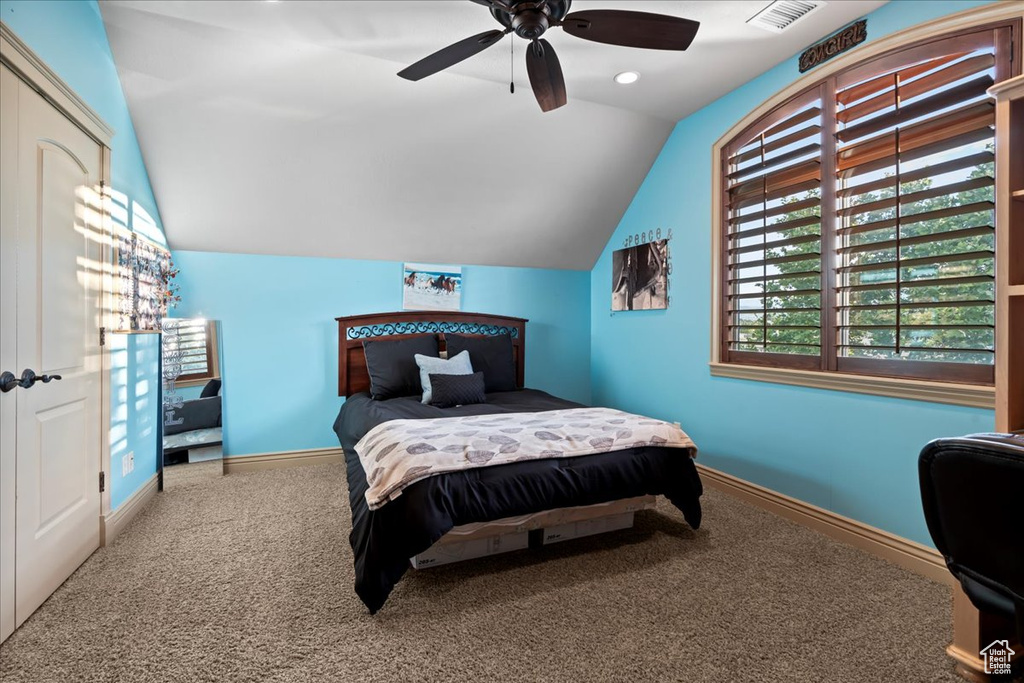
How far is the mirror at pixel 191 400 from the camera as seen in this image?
333cm

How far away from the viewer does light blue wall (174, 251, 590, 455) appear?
365cm

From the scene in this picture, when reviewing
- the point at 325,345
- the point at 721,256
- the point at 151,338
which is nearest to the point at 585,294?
the point at 721,256

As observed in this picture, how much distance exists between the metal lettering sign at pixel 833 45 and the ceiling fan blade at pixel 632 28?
1.23 m

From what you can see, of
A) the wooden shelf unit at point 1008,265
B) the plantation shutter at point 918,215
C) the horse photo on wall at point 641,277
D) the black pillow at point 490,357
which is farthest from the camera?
the black pillow at point 490,357

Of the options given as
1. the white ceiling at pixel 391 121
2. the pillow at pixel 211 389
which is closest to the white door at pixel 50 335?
the white ceiling at pixel 391 121

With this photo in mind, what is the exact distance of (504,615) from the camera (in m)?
1.83

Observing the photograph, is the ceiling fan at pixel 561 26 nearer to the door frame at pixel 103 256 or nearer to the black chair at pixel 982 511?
the door frame at pixel 103 256

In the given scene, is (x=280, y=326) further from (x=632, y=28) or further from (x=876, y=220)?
(x=876, y=220)

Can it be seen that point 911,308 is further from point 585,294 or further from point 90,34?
point 90,34

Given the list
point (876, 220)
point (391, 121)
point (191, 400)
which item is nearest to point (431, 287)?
point (391, 121)

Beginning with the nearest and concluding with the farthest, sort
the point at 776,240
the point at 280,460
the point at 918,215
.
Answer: the point at 918,215
the point at 776,240
the point at 280,460

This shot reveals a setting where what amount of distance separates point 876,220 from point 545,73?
1785mm

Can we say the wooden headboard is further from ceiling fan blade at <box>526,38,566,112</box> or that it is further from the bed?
ceiling fan blade at <box>526,38,566,112</box>

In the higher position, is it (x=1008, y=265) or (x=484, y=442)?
(x=1008, y=265)
